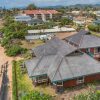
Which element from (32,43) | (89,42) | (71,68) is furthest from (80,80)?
(32,43)

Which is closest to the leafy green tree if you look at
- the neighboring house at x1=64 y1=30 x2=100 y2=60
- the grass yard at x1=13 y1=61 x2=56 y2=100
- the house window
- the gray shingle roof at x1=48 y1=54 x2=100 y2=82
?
the grass yard at x1=13 y1=61 x2=56 y2=100

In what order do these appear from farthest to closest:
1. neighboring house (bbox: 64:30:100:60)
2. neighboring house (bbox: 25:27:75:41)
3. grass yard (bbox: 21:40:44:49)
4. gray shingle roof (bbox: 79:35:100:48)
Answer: neighboring house (bbox: 25:27:75:41) < grass yard (bbox: 21:40:44:49) < gray shingle roof (bbox: 79:35:100:48) < neighboring house (bbox: 64:30:100:60)

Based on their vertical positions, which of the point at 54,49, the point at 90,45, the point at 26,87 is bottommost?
the point at 26,87

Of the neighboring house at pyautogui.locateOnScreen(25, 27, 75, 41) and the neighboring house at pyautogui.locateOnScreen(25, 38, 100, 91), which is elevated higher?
the neighboring house at pyautogui.locateOnScreen(25, 38, 100, 91)

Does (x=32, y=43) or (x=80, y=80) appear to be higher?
(x=80, y=80)

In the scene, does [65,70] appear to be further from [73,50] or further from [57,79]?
[73,50]

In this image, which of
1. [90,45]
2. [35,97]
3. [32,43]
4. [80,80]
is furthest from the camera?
[32,43]

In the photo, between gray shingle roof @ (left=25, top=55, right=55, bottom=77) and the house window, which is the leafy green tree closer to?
gray shingle roof @ (left=25, top=55, right=55, bottom=77)

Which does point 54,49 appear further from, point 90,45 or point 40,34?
point 40,34
